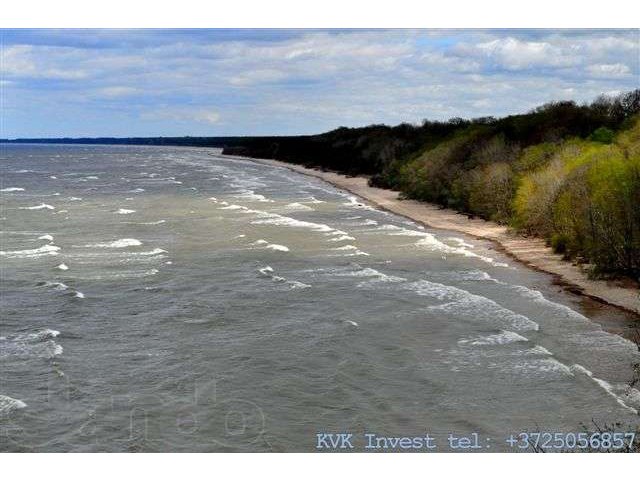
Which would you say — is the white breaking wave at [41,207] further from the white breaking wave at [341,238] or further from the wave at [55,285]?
the wave at [55,285]

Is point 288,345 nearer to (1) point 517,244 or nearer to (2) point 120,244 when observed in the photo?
(1) point 517,244

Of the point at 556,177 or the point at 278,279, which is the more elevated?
the point at 556,177

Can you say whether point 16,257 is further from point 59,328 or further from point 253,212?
point 253,212

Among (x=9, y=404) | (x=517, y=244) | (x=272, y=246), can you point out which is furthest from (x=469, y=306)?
(x=272, y=246)

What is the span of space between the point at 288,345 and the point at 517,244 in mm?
19872

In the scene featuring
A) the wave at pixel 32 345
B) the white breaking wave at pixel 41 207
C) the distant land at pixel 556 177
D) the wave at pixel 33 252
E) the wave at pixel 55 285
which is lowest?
the wave at pixel 32 345

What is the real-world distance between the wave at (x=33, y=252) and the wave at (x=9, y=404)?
2057 cm

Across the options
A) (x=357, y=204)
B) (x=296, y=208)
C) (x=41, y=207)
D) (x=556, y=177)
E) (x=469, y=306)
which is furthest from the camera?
(x=357, y=204)

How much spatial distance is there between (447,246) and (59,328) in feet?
68.4

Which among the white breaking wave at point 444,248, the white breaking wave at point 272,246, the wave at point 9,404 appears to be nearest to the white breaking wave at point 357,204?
the white breaking wave at point 444,248

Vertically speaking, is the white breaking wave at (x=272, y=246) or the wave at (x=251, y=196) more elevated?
the wave at (x=251, y=196)

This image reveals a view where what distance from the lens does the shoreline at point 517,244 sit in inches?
1071

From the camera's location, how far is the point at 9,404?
59.7 feet

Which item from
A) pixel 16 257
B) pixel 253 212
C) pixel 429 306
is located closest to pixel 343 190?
pixel 253 212
